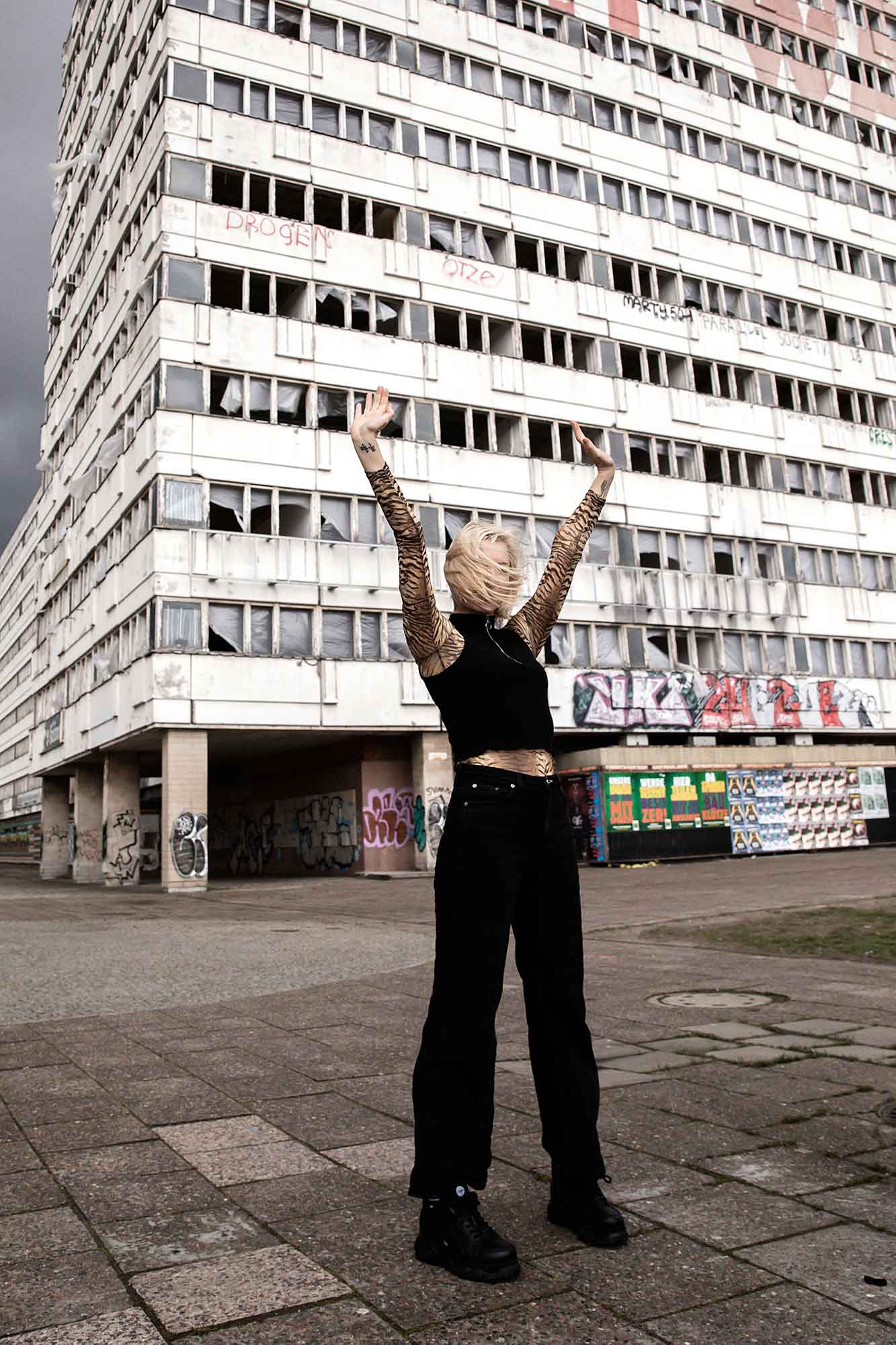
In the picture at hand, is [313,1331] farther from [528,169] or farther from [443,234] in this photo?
[528,169]

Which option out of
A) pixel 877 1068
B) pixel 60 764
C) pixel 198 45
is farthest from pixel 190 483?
pixel 877 1068

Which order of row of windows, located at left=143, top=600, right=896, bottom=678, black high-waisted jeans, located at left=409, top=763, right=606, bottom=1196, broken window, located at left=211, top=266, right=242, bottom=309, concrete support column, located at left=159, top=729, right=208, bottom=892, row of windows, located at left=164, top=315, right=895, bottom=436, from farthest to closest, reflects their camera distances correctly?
broken window, located at left=211, top=266, right=242, bottom=309, row of windows, located at left=164, top=315, right=895, bottom=436, row of windows, located at left=143, top=600, right=896, bottom=678, concrete support column, located at left=159, top=729, right=208, bottom=892, black high-waisted jeans, located at left=409, top=763, right=606, bottom=1196

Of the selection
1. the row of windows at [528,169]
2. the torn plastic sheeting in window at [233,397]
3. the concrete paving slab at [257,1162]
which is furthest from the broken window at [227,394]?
the concrete paving slab at [257,1162]

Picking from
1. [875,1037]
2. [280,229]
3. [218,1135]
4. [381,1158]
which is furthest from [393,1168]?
[280,229]

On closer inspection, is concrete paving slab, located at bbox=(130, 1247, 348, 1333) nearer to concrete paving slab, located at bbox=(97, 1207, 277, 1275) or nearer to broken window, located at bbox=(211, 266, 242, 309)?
concrete paving slab, located at bbox=(97, 1207, 277, 1275)

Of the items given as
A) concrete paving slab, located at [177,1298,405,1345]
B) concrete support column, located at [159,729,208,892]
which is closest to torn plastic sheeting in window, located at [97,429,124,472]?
concrete support column, located at [159,729,208,892]

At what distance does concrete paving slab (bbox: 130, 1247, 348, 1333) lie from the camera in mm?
2277

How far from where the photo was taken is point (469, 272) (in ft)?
106

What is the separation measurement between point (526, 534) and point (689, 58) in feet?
68.6

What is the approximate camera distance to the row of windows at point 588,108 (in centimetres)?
3219

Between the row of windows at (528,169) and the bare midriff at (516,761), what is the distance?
31387 millimetres

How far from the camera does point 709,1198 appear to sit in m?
2.98

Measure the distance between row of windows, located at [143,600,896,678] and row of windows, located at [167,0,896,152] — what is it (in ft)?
57.4

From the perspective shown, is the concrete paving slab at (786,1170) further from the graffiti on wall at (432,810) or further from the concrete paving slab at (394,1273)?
the graffiti on wall at (432,810)
